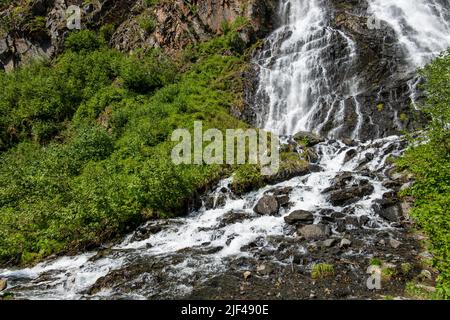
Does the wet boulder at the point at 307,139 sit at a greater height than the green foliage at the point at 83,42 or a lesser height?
lesser

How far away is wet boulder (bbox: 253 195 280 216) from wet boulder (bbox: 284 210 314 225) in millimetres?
1157

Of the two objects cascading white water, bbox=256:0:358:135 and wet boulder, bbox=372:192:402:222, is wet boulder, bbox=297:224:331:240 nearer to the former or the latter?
wet boulder, bbox=372:192:402:222

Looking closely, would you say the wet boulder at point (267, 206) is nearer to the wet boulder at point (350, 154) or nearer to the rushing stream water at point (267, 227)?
the rushing stream water at point (267, 227)

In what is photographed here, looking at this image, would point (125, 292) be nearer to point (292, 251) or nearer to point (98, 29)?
point (292, 251)

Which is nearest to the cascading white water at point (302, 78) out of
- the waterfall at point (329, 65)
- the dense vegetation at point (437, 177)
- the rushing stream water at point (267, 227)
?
the waterfall at point (329, 65)

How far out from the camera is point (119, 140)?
83.5 feet

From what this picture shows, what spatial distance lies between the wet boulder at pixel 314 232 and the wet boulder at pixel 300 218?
0.71 metres

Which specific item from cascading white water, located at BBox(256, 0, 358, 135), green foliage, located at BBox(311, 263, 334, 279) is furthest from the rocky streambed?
cascading white water, located at BBox(256, 0, 358, 135)

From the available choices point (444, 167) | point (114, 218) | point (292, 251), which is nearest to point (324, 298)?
point (292, 251)

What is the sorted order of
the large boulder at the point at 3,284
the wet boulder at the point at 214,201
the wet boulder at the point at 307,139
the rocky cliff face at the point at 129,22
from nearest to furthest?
the large boulder at the point at 3,284 → the wet boulder at the point at 214,201 → the wet boulder at the point at 307,139 → the rocky cliff face at the point at 129,22

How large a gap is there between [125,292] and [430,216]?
891 cm

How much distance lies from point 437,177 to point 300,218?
5416mm

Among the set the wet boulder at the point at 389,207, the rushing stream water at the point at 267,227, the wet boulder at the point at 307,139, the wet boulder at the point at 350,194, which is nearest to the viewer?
the rushing stream water at the point at 267,227

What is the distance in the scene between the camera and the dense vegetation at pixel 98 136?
16.2 m
